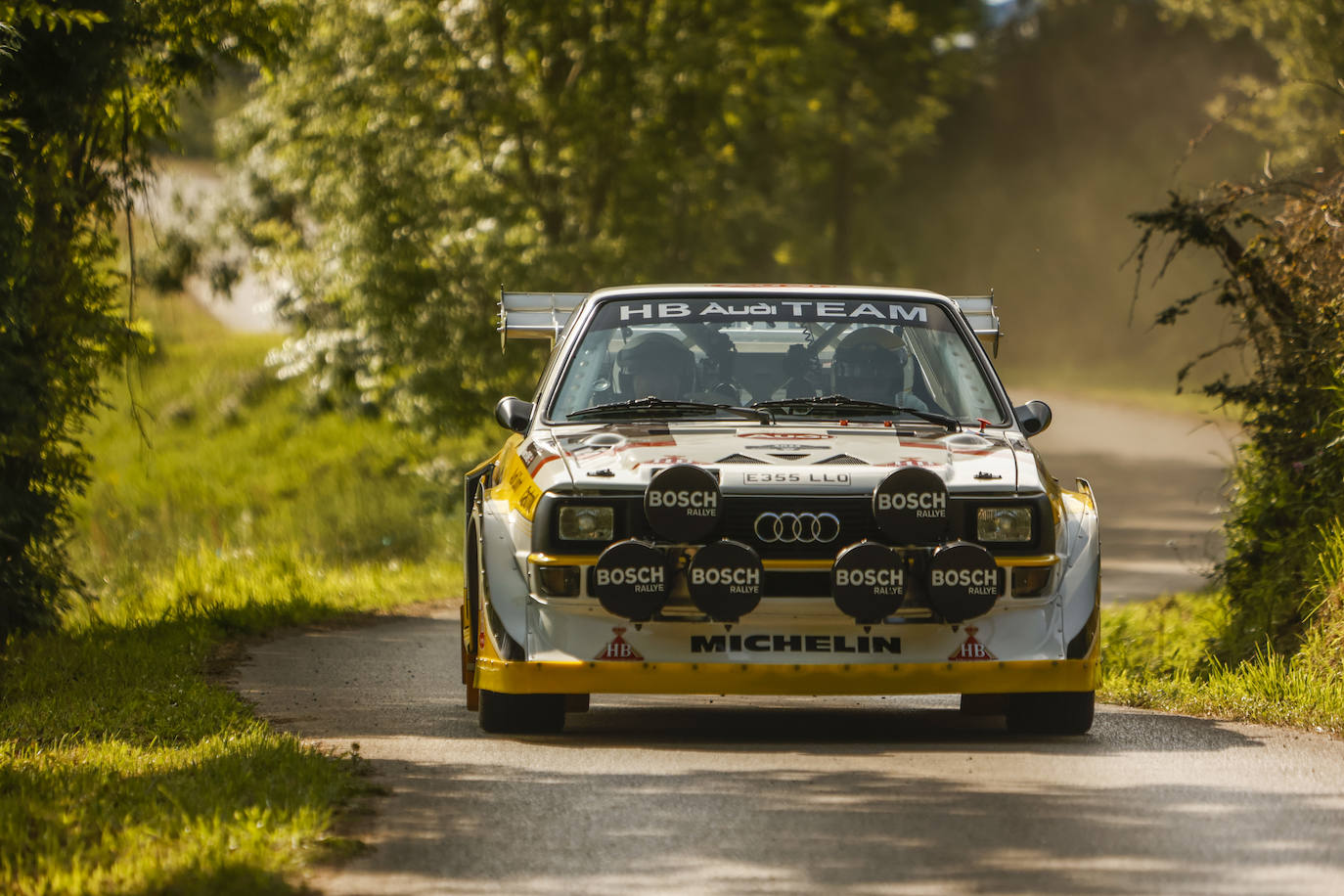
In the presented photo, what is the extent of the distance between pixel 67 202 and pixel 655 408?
17.6 feet

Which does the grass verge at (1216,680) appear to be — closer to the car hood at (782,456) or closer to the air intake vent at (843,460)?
the car hood at (782,456)

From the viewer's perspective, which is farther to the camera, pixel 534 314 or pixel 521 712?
pixel 534 314

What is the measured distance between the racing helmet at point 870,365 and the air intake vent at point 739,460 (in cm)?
→ 119

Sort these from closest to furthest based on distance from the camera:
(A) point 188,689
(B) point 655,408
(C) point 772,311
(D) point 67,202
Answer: (B) point 655,408
(C) point 772,311
(A) point 188,689
(D) point 67,202

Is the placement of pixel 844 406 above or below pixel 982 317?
below

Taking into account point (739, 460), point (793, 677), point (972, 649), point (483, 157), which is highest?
point (483, 157)

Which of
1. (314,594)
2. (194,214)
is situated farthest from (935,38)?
(314,594)

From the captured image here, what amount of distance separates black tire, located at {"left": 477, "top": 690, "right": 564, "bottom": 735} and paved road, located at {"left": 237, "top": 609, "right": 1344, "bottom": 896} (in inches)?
3.4

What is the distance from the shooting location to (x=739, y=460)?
750cm

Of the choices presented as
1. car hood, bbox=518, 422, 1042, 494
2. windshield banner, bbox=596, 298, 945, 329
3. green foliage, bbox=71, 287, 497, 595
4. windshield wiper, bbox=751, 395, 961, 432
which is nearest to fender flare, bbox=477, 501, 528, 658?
car hood, bbox=518, 422, 1042, 494

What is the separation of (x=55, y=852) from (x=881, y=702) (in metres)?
4.89

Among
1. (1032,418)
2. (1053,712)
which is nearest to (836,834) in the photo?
(1053,712)

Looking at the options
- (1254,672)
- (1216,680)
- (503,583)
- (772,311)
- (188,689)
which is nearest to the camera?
(503,583)

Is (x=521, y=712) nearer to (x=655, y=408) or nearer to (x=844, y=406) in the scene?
(x=655, y=408)
